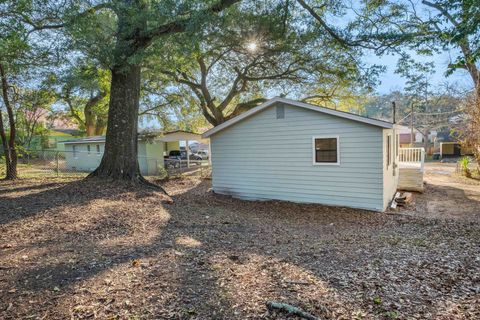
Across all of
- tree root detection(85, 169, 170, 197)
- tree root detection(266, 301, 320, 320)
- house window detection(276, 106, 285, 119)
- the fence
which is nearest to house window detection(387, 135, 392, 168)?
house window detection(276, 106, 285, 119)

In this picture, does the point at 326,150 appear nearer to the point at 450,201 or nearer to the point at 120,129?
the point at 450,201

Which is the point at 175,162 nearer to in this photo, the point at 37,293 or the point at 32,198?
the point at 32,198

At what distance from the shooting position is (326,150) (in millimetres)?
8961

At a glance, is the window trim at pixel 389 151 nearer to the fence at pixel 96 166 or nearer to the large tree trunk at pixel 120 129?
the large tree trunk at pixel 120 129

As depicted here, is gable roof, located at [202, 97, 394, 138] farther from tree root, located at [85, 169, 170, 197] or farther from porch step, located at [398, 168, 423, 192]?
porch step, located at [398, 168, 423, 192]

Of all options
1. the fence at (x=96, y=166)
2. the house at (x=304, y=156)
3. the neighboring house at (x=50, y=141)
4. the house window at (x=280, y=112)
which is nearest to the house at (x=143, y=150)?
the fence at (x=96, y=166)

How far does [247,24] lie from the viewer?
9.27 meters

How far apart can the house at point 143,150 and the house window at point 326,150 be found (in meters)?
10.6

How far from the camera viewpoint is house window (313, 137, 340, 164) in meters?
8.77

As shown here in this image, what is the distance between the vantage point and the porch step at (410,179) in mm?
11945

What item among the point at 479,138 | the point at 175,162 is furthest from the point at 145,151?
the point at 479,138

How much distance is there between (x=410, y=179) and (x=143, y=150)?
15.0m

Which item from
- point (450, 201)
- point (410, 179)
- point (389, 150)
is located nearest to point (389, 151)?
point (389, 150)

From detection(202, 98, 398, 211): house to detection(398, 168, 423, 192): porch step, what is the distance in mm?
3088
